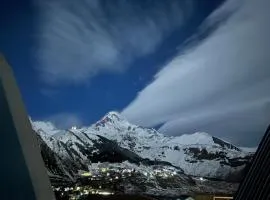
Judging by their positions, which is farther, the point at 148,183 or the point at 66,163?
the point at 66,163

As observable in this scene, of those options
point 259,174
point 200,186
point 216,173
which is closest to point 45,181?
point 259,174

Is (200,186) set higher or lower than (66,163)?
lower

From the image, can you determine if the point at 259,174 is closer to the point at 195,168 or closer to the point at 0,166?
the point at 0,166

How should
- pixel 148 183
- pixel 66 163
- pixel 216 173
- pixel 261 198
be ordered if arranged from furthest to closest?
pixel 216 173 → pixel 66 163 → pixel 148 183 → pixel 261 198

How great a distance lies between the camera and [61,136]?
4220 inches

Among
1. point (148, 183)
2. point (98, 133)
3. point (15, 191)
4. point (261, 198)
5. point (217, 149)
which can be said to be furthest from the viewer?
point (98, 133)

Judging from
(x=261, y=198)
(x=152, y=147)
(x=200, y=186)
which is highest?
(x=152, y=147)

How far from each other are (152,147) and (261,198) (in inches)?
4343

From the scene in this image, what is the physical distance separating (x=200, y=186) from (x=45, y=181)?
76934mm

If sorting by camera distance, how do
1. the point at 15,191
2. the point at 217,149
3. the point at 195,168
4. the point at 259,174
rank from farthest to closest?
the point at 217,149 < the point at 195,168 < the point at 259,174 < the point at 15,191

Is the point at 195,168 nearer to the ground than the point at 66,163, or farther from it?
nearer to the ground

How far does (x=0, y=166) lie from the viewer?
92cm

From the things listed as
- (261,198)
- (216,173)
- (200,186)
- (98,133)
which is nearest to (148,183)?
(200,186)

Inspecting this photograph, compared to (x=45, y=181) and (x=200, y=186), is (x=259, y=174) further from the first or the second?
(x=200, y=186)
